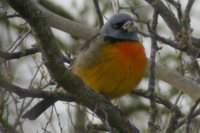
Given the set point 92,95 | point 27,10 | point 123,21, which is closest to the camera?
point 27,10

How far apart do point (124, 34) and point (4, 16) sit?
1.42m

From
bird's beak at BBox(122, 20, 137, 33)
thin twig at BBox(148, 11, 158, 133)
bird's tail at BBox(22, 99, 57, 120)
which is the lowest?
bird's tail at BBox(22, 99, 57, 120)

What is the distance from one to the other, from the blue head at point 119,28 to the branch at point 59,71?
3.43ft

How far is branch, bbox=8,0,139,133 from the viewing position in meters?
3.91

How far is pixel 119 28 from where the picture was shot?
21.0 feet

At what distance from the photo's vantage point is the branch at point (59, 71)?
3908 millimetres

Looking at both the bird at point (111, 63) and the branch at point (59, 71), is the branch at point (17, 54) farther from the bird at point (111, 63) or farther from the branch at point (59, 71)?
the branch at point (59, 71)

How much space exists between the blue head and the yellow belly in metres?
0.20

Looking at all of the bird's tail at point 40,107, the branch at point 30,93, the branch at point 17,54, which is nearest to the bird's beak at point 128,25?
the branch at point 17,54

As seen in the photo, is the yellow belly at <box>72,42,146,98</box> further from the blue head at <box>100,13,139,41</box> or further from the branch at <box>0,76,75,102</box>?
the branch at <box>0,76,75,102</box>

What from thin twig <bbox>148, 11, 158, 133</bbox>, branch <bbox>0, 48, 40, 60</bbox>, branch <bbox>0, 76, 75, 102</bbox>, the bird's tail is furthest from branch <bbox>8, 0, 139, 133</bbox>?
the bird's tail

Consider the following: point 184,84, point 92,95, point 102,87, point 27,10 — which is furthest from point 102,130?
point 27,10

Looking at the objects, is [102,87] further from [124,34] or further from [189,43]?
[189,43]

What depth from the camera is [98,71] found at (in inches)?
234
